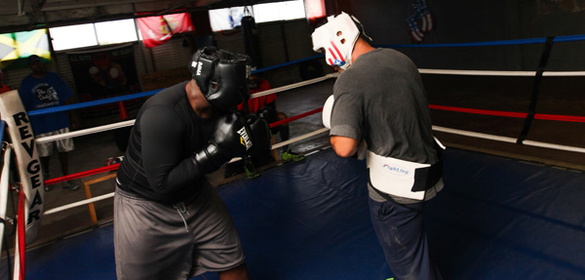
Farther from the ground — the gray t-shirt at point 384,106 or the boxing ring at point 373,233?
the gray t-shirt at point 384,106

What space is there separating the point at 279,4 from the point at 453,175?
981 centimetres

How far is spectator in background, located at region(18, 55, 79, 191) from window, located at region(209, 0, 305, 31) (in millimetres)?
6782

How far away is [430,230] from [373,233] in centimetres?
31

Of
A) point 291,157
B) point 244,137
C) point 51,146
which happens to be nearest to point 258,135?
point 244,137

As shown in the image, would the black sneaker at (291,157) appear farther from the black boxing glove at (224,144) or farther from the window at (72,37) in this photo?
the window at (72,37)

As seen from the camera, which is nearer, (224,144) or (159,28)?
(224,144)

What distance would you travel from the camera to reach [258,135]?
58.8 inches

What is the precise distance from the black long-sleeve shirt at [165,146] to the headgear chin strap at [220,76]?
4.8 inches

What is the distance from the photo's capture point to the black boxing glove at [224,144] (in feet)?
4.54

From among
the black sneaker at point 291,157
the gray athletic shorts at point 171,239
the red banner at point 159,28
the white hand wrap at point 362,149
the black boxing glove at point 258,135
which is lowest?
the black sneaker at point 291,157

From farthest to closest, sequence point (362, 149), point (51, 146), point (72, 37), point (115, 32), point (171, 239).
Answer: point (115, 32) → point (72, 37) → point (51, 146) → point (171, 239) → point (362, 149)

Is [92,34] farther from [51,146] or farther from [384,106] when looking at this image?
[384,106]

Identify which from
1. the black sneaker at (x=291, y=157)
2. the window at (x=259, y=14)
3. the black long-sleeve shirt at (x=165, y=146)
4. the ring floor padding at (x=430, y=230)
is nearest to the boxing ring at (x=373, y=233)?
the ring floor padding at (x=430, y=230)

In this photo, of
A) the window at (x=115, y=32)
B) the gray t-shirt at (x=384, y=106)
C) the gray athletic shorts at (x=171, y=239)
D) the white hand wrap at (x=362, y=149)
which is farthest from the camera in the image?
the window at (x=115, y=32)
